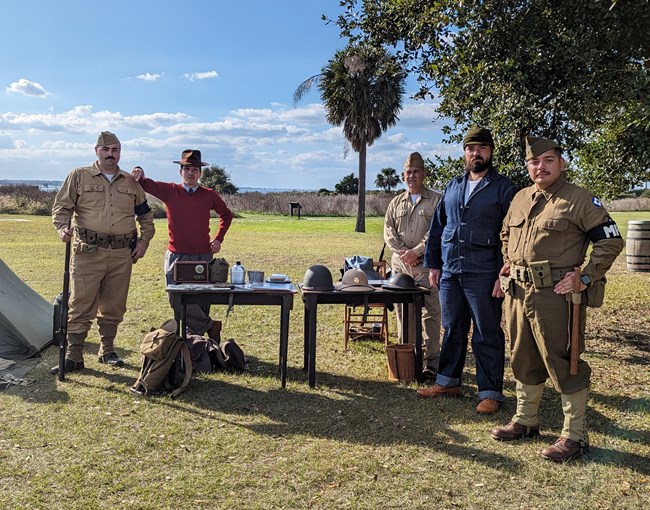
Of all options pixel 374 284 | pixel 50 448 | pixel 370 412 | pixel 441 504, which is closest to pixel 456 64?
pixel 374 284

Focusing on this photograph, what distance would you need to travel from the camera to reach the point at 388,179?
71188mm

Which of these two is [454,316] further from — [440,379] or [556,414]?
[556,414]

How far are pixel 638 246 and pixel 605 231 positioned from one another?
12.5 meters

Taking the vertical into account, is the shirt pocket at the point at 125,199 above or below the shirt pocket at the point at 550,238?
above

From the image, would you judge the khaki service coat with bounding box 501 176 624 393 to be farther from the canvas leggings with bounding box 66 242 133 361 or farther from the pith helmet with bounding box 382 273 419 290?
the canvas leggings with bounding box 66 242 133 361

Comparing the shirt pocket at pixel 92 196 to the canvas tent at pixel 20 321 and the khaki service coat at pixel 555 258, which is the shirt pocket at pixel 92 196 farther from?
the khaki service coat at pixel 555 258

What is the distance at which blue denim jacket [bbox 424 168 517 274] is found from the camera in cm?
490

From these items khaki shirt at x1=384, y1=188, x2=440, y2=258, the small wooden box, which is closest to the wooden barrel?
khaki shirt at x1=384, y1=188, x2=440, y2=258

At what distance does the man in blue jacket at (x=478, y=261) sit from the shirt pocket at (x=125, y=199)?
2.96 m

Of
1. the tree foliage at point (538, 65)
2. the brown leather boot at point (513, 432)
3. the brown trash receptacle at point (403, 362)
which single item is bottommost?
the brown leather boot at point (513, 432)

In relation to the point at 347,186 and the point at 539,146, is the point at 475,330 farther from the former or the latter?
the point at 347,186

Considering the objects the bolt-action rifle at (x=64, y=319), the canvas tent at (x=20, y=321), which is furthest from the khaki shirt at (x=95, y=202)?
the canvas tent at (x=20, y=321)

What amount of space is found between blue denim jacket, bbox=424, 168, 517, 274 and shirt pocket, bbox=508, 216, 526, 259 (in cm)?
41

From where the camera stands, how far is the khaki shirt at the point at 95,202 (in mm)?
5887
